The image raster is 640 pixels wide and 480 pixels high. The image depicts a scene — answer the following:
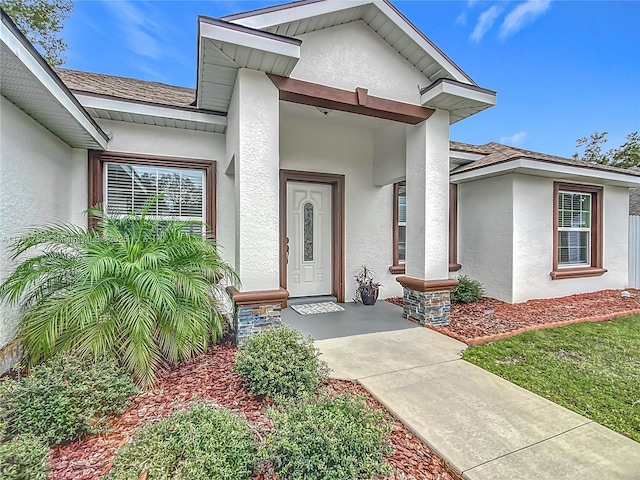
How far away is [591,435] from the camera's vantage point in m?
2.55

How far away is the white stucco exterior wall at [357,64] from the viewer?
183 inches

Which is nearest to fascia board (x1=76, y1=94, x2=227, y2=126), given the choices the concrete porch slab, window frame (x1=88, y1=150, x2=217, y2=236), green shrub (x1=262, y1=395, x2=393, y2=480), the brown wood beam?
window frame (x1=88, y1=150, x2=217, y2=236)

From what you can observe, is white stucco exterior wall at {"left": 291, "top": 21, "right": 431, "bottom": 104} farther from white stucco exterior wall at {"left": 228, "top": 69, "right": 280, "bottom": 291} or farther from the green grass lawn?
the green grass lawn

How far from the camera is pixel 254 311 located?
13.7ft

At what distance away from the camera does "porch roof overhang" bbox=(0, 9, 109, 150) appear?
2660 mm

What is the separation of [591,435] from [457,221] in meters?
6.38

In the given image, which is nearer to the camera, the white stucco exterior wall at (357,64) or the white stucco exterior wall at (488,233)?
the white stucco exterior wall at (357,64)

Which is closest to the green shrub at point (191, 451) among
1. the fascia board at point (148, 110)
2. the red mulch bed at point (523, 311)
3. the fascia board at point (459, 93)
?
the red mulch bed at point (523, 311)

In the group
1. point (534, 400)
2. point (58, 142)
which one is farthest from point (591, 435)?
point (58, 142)

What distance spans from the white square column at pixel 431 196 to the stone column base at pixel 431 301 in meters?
0.13

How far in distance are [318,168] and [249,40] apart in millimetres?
3237

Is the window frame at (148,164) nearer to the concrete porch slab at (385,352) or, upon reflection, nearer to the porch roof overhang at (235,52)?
the porch roof overhang at (235,52)

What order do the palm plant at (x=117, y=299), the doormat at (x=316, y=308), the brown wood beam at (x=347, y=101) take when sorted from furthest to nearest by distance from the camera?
1. the doormat at (x=316, y=308)
2. the brown wood beam at (x=347, y=101)
3. the palm plant at (x=117, y=299)

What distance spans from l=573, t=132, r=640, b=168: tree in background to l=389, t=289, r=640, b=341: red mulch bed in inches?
780
